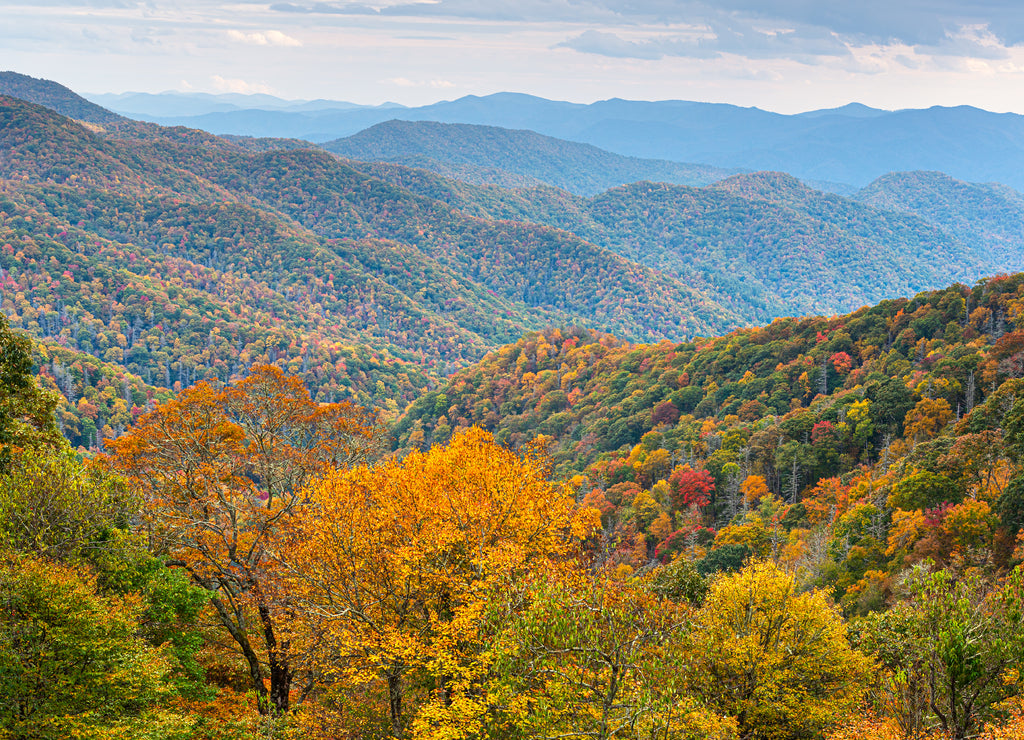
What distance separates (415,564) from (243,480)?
41.6 ft

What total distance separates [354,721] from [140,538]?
9.48 meters

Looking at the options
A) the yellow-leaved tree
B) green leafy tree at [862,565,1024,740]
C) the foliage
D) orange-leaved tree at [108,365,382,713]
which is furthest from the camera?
orange-leaved tree at [108,365,382,713]

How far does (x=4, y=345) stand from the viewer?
26.9 m

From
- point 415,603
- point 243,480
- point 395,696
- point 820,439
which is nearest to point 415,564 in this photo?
point 415,603

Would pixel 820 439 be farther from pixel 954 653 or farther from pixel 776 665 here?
pixel 954 653

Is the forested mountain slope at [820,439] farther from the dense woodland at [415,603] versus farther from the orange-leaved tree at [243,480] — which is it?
the orange-leaved tree at [243,480]

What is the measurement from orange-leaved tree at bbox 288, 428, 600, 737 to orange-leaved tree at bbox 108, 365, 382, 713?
2.35 metres

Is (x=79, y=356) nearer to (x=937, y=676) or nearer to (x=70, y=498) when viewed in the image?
(x=70, y=498)

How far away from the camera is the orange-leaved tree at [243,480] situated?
25.3m

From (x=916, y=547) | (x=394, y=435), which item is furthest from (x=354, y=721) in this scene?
(x=394, y=435)

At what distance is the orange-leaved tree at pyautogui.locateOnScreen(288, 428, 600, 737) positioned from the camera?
20688 mm

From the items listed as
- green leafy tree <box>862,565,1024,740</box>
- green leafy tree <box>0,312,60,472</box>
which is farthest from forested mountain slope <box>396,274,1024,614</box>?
green leafy tree <box>0,312,60,472</box>

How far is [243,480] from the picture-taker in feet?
101

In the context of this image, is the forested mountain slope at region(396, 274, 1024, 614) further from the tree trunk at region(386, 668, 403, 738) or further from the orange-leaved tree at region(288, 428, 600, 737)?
the tree trunk at region(386, 668, 403, 738)
